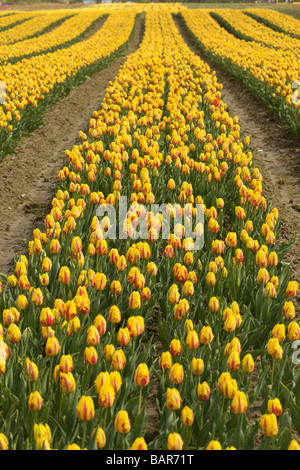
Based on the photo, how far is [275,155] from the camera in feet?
29.7

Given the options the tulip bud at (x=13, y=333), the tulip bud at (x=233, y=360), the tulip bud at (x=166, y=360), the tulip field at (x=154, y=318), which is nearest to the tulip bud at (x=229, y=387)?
the tulip field at (x=154, y=318)

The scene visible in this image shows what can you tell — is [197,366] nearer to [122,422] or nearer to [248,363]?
[248,363]

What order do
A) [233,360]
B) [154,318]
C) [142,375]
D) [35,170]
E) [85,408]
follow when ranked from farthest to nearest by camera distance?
1. [35,170]
2. [154,318]
3. [233,360]
4. [142,375]
5. [85,408]

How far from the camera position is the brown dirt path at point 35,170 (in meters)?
6.27

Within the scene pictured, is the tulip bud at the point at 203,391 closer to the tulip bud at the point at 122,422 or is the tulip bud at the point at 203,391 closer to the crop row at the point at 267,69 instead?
the tulip bud at the point at 122,422

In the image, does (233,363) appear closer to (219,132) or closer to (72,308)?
(72,308)

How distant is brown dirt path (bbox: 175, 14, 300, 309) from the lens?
6.16 meters

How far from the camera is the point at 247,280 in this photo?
153 inches

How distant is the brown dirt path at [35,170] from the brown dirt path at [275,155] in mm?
2967

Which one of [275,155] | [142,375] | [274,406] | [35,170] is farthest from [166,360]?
[275,155]

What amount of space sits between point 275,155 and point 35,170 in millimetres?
4077

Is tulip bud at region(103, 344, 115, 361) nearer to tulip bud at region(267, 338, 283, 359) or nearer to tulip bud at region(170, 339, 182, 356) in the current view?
tulip bud at region(170, 339, 182, 356)

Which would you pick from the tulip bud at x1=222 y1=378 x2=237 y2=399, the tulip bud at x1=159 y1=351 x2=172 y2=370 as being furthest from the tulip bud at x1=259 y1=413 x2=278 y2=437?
the tulip bud at x1=159 y1=351 x2=172 y2=370
